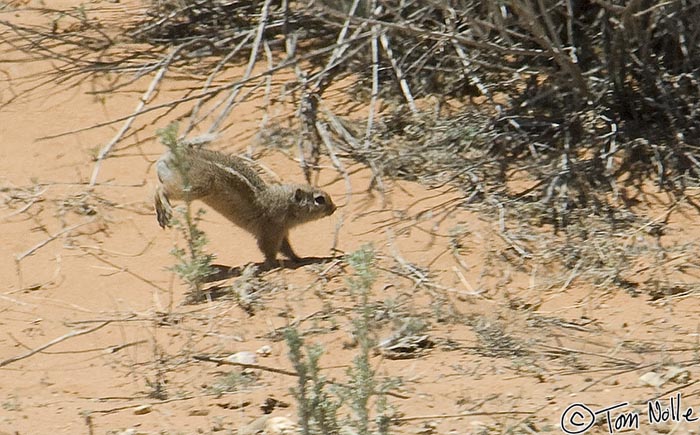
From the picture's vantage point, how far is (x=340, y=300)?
272 inches

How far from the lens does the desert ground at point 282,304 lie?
17.3 ft

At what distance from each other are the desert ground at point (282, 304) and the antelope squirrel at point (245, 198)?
0.70 feet

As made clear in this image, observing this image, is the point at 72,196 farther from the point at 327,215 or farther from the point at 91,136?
the point at 327,215

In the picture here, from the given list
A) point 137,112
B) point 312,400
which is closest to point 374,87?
point 137,112

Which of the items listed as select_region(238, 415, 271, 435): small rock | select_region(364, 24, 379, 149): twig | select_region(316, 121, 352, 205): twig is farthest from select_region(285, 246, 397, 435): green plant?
select_region(364, 24, 379, 149): twig

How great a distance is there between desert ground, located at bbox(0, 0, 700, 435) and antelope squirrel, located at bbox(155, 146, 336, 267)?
0.70ft

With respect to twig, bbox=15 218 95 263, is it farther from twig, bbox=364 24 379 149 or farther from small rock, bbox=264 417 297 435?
small rock, bbox=264 417 297 435

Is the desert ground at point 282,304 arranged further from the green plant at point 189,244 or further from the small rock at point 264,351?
the green plant at point 189,244

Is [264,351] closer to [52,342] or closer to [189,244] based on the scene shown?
[189,244]

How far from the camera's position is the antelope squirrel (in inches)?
300

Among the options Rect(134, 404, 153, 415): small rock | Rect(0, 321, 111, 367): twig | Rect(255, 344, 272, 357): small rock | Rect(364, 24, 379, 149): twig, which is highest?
Rect(364, 24, 379, 149): twig

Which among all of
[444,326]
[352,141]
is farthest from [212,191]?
[444,326]

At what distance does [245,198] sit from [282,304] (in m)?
1.12

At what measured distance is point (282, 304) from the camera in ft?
22.5
